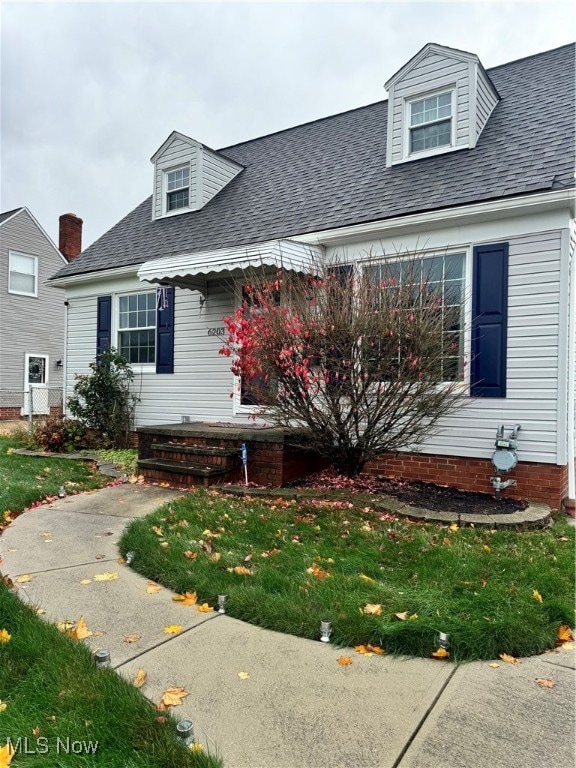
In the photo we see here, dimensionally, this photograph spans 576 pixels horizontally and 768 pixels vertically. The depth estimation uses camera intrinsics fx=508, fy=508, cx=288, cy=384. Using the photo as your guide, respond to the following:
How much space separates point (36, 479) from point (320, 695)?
228 inches

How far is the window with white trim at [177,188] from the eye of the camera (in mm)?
10820

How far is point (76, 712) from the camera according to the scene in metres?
2.08

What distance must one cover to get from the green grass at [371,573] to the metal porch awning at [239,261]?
11.5ft

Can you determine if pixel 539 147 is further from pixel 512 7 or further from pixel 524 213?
pixel 512 7

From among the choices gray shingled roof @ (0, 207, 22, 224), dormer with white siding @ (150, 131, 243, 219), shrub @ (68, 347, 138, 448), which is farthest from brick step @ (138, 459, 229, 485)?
gray shingled roof @ (0, 207, 22, 224)

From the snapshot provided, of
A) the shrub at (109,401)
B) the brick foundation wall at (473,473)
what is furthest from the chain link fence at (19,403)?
the brick foundation wall at (473,473)

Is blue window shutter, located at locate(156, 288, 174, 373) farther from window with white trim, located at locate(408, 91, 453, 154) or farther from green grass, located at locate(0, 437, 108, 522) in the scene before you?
window with white trim, located at locate(408, 91, 453, 154)

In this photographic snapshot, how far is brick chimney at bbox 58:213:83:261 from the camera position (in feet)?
66.2

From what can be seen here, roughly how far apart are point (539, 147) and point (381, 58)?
782cm

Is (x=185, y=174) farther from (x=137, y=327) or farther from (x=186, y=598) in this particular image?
(x=186, y=598)

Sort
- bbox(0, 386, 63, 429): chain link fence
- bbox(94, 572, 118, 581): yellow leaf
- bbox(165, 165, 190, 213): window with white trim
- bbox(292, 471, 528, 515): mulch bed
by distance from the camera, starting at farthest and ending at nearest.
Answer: bbox(0, 386, 63, 429): chain link fence, bbox(165, 165, 190, 213): window with white trim, bbox(292, 471, 528, 515): mulch bed, bbox(94, 572, 118, 581): yellow leaf

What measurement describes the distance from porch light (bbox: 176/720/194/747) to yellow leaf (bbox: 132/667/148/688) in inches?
16.0

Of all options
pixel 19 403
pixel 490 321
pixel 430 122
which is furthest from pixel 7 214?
pixel 490 321

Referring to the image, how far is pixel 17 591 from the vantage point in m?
3.37
